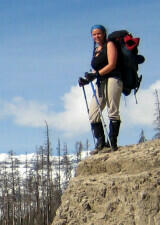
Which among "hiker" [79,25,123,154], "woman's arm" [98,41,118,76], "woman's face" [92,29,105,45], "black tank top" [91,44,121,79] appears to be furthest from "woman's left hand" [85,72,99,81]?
"woman's face" [92,29,105,45]

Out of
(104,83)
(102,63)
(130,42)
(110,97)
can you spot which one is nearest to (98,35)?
(102,63)

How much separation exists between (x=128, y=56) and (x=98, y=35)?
66 centimetres

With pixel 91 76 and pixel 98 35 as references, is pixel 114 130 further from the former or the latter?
pixel 98 35

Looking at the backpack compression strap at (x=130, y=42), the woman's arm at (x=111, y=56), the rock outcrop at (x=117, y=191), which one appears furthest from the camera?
the woman's arm at (x=111, y=56)

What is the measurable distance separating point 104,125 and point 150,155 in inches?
50.6

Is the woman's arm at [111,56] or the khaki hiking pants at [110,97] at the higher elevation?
the woman's arm at [111,56]

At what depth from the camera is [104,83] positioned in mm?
6867

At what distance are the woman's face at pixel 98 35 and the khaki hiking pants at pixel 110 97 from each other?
2.14ft

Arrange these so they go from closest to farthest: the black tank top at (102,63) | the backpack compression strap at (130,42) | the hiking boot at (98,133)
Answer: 1. the backpack compression strap at (130,42)
2. the black tank top at (102,63)
3. the hiking boot at (98,133)

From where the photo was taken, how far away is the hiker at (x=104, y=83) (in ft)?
21.9

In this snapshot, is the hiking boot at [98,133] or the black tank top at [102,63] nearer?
the black tank top at [102,63]

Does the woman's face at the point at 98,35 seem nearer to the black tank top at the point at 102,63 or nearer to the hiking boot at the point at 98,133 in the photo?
the black tank top at the point at 102,63

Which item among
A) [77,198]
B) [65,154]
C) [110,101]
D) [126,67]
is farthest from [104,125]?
[65,154]

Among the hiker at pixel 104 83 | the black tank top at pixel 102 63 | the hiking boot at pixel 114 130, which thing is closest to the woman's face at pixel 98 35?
the hiker at pixel 104 83
